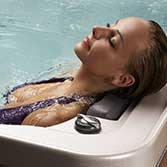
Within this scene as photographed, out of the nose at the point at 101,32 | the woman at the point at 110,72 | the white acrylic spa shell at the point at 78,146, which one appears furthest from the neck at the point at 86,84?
the white acrylic spa shell at the point at 78,146

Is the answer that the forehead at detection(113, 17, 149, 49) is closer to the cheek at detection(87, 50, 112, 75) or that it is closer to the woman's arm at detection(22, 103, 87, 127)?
the cheek at detection(87, 50, 112, 75)

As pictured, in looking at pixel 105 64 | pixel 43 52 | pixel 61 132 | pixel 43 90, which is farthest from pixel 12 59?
pixel 61 132

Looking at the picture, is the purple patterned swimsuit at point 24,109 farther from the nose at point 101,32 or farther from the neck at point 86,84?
the nose at point 101,32

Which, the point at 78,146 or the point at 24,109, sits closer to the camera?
the point at 78,146

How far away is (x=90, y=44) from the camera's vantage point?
1.43 m

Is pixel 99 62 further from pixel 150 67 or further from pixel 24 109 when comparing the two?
pixel 24 109

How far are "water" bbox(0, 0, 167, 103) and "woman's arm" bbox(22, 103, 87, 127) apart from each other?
597mm

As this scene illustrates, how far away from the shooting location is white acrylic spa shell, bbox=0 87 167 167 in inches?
40.2

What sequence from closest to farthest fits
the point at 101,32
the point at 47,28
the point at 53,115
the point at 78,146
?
the point at 78,146 → the point at 53,115 → the point at 101,32 → the point at 47,28

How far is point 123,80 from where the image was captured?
1.39 m

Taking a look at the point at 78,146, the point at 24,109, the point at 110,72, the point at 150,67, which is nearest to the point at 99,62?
the point at 110,72

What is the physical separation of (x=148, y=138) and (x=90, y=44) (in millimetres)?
408

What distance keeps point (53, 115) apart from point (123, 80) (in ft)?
0.73

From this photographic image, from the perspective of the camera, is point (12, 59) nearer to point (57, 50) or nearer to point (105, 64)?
point (57, 50)
